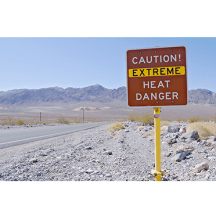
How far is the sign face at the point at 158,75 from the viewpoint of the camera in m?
3.64

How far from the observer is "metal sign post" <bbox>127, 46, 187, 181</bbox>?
12.0 feet

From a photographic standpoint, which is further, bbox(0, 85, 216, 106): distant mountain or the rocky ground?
bbox(0, 85, 216, 106): distant mountain

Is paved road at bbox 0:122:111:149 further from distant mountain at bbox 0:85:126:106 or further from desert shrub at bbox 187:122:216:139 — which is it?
distant mountain at bbox 0:85:126:106

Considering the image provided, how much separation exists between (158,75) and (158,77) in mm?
36

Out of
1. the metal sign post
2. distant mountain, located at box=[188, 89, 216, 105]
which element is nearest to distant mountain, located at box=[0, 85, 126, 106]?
distant mountain, located at box=[188, 89, 216, 105]

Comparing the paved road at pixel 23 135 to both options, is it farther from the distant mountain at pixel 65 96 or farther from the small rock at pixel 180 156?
the distant mountain at pixel 65 96

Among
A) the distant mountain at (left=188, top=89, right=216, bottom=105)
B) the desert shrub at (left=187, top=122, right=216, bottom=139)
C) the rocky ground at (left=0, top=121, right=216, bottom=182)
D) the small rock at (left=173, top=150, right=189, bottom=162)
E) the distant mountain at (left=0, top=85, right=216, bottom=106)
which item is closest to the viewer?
the rocky ground at (left=0, top=121, right=216, bottom=182)

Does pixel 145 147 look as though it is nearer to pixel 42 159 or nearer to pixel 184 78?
pixel 42 159

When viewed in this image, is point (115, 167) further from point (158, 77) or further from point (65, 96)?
point (65, 96)

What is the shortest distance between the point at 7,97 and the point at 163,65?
181347 millimetres

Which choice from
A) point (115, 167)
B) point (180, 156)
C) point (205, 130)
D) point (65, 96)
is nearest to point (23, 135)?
point (115, 167)

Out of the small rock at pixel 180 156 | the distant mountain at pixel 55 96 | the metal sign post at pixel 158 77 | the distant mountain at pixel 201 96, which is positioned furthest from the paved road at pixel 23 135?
the distant mountain at pixel 55 96

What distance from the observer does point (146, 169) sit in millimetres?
5000

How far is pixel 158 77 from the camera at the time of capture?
12.1ft
